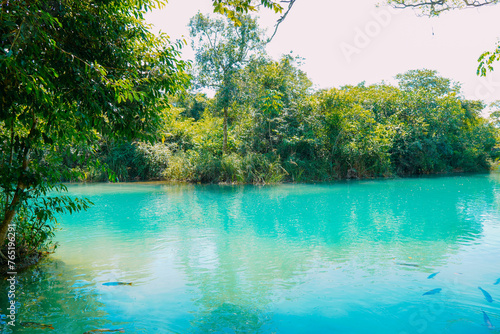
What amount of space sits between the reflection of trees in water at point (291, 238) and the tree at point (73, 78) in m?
2.49

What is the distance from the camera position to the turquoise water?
405cm

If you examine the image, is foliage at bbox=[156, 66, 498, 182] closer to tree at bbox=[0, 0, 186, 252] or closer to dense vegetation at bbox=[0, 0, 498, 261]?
dense vegetation at bbox=[0, 0, 498, 261]

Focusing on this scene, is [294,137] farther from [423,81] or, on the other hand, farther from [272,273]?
[423,81]

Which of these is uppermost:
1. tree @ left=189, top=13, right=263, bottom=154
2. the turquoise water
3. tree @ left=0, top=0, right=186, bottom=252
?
tree @ left=189, top=13, right=263, bottom=154

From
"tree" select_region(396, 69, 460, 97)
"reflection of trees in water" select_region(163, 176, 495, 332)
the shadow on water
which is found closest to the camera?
the shadow on water

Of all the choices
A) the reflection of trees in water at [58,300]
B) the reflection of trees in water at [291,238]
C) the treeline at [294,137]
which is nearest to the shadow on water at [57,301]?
the reflection of trees in water at [58,300]

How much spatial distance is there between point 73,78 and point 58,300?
2.94 meters

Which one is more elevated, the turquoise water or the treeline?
the treeline

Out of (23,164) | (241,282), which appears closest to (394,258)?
(241,282)

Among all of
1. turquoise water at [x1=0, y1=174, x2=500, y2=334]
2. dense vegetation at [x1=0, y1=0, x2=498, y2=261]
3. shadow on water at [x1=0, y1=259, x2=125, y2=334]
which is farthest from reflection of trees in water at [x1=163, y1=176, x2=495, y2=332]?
dense vegetation at [x1=0, y1=0, x2=498, y2=261]

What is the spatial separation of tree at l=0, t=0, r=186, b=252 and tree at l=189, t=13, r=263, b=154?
15.7 metres

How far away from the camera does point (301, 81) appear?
22.7 meters

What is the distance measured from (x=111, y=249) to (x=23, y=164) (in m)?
3.49

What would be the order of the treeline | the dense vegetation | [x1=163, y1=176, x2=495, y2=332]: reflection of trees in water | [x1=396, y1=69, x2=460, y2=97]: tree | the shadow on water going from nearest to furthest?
1. the shadow on water
2. [x1=163, y1=176, x2=495, y2=332]: reflection of trees in water
3. the dense vegetation
4. the treeline
5. [x1=396, y1=69, x2=460, y2=97]: tree
